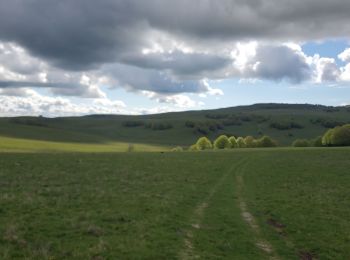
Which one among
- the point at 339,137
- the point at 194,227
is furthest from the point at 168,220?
the point at 339,137

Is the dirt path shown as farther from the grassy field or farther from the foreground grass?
the foreground grass

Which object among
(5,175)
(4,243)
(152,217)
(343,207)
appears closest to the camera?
(4,243)

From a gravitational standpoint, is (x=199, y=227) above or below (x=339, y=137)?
below

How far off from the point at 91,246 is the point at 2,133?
604ft

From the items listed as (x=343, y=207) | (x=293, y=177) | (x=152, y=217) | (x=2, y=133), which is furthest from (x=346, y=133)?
(x=2, y=133)

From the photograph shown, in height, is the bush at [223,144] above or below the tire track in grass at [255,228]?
below

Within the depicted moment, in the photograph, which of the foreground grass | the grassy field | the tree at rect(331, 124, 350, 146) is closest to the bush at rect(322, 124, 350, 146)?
the tree at rect(331, 124, 350, 146)

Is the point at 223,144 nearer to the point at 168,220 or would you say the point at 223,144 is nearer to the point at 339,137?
the point at 339,137

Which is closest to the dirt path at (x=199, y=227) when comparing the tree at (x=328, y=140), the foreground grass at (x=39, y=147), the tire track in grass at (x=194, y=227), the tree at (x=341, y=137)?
the tire track in grass at (x=194, y=227)

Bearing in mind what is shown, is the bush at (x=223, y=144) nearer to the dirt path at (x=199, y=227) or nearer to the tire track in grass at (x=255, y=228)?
the dirt path at (x=199, y=227)

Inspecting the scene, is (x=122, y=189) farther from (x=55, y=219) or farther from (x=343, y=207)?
(x=343, y=207)

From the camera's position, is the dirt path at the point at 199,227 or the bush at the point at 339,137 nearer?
the dirt path at the point at 199,227

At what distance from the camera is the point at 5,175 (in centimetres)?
3462

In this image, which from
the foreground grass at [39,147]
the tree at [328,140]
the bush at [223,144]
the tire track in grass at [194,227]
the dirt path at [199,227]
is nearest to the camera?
the tire track in grass at [194,227]
